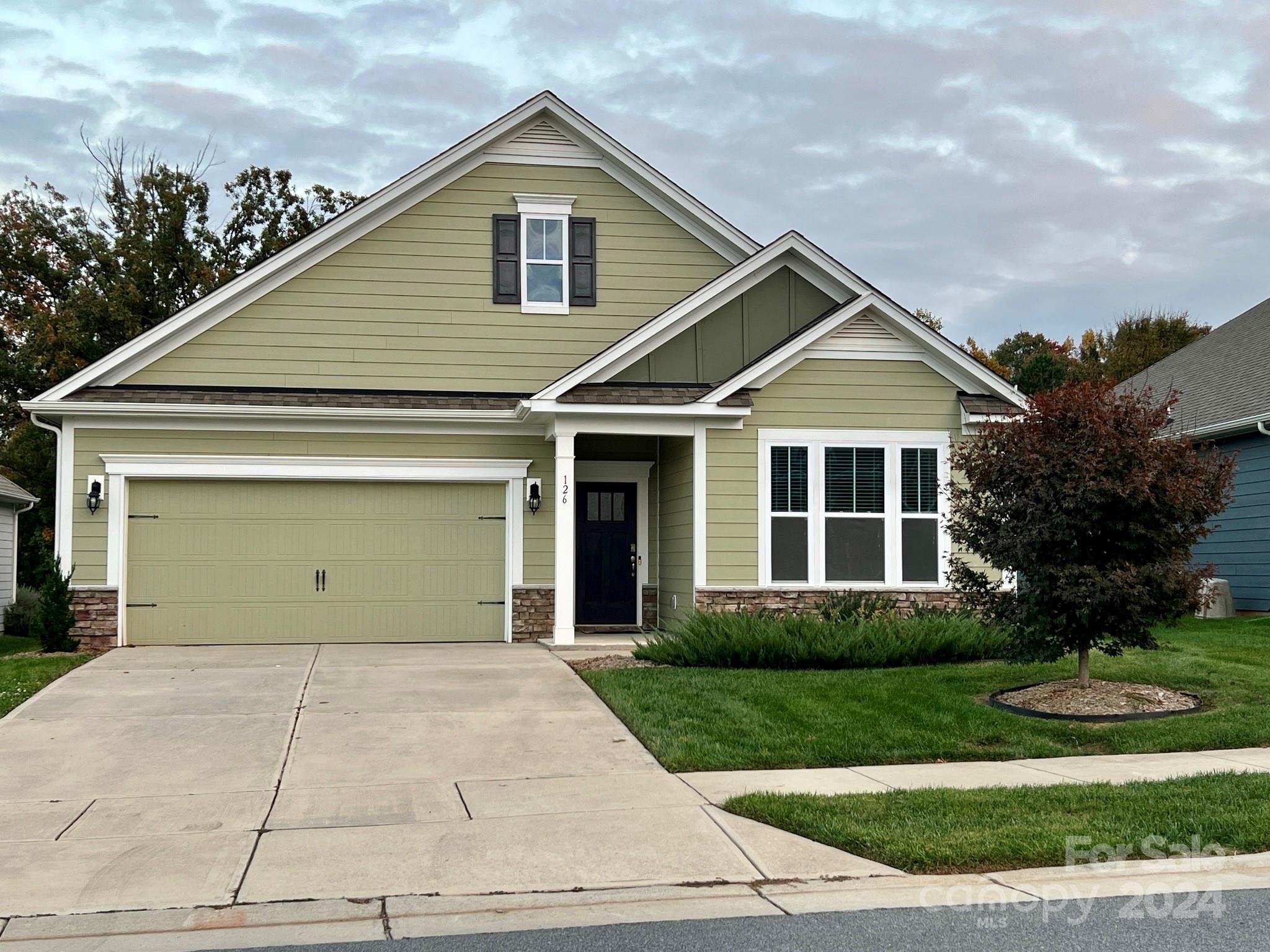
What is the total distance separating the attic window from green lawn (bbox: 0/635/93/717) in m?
7.63

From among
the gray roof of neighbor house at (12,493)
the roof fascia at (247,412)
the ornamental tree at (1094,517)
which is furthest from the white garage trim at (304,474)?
the ornamental tree at (1094,517)

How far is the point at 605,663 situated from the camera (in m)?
12.8

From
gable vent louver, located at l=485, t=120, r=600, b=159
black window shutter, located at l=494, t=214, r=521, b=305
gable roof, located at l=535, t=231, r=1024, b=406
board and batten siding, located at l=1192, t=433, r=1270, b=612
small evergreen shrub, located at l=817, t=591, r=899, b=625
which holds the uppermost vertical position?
gable vent louver, located at l=485, t=120, r=600, b=159

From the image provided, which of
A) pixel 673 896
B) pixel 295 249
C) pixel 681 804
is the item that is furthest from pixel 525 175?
pixel 673 896

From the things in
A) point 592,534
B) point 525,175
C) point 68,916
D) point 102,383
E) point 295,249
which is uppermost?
point 525,175

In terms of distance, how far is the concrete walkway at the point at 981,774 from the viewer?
7766 millimetres

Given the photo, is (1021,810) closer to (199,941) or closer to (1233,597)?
(199,941)

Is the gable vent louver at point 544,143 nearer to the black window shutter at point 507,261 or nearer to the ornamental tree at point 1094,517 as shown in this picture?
the black window shutter at point 507,261

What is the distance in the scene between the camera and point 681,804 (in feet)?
24.2

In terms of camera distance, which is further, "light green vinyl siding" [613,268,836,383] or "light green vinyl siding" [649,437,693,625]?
"light green vinyl siding" [613,268,836,383]

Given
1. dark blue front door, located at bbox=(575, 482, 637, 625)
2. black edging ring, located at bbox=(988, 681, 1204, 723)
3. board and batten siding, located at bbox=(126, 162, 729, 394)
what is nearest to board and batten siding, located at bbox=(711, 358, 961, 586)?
dark blue front door, located at bbox=(575, 482, 637, 625)

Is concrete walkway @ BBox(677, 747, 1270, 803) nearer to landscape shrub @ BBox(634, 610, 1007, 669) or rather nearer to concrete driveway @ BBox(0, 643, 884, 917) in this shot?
concrete driveway @ BBox(0, 643, 884, 917)

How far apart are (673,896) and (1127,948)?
2.07 m

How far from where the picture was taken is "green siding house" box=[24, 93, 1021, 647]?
14.7 meters
